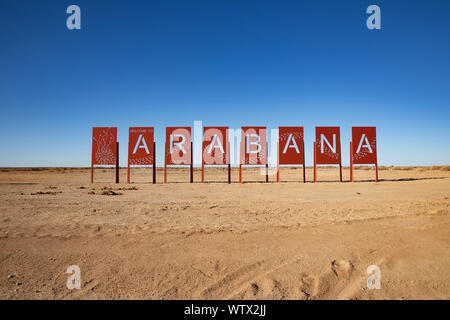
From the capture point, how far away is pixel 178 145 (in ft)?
51.4

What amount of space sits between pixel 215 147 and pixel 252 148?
2.35 metres

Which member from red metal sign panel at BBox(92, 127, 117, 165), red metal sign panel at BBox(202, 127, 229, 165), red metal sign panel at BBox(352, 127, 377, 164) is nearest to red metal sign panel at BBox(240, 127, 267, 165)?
red metal sign panel at BBox(202, 127, 229, 165)

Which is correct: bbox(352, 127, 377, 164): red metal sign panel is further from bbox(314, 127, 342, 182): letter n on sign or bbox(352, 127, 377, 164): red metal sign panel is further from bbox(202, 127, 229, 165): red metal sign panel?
bbox(202, 127, 229, 165): red metal sign panel

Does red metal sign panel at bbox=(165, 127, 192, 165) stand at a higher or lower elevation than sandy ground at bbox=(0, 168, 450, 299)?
higher

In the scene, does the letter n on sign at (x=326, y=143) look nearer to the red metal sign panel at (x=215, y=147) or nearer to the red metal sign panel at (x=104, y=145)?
the red metal sign panel at (x=215, y=147)

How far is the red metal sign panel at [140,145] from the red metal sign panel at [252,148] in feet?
19.1

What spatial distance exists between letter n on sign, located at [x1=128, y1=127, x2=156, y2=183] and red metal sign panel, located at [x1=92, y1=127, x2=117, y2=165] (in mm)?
1095

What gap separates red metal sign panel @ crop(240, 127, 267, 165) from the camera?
1562 cm

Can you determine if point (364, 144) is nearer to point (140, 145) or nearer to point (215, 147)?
point (215, 147)

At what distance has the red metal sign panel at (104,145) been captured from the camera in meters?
15.9

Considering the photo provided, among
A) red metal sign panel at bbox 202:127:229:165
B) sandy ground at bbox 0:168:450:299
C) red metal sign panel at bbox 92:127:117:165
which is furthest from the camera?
red metal sign panel at bbox 92:127:117:165

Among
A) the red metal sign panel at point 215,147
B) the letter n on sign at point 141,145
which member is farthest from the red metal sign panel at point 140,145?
the red metal sign panel at point 215,147
